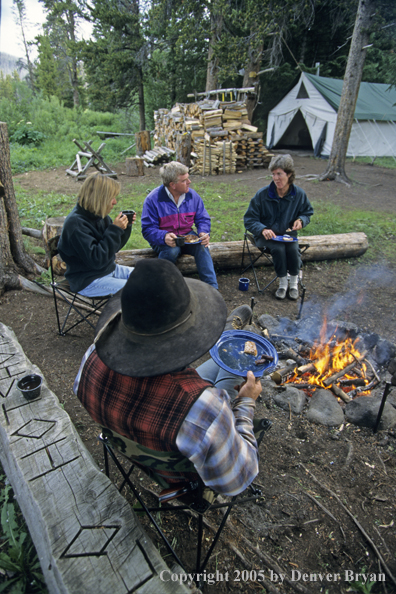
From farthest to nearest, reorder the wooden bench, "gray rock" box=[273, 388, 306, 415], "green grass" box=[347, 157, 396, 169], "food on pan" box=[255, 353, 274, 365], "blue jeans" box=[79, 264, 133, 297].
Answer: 1. "green grass" box=[347, 157, 396, 169]
2. "blue jeans" box=[79, 264, 133, 297]
3. "gray rock" box=[273, 388, 306, 415]
4. "food on pan" box=[255, 353, 274, 365]
5. the wooden bench

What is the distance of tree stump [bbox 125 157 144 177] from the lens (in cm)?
1111

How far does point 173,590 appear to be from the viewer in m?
1.29

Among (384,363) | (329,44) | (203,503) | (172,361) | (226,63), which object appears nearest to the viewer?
(172,361)

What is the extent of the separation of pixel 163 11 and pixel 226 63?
5452mm

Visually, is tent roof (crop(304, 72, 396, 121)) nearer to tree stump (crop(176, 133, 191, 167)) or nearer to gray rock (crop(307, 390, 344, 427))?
tree stump (crop(176, 133, 191, 167))

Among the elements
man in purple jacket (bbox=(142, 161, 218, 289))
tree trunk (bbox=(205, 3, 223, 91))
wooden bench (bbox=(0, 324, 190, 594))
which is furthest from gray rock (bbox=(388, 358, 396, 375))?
tree trunk (bbox=(205, 3, 223, 91))

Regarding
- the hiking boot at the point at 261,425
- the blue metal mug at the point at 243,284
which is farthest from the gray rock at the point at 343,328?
the hiking boot at the point at 261,425

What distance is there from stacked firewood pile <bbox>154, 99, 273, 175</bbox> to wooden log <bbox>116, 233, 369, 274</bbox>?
717 cm

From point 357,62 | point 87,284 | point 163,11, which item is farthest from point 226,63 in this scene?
point 87,284

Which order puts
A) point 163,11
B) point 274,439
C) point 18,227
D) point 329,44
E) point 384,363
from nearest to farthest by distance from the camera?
point 274,439 → point 384,363 → point 18,227 → point 163,11 → point 329,44

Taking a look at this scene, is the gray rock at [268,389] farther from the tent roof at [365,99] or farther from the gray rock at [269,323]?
the tent roof at [365,99]

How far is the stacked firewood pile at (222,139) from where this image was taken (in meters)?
11.6

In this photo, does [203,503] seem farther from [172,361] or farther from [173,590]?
[172,361]

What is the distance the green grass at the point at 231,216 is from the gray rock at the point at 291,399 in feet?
12.1
